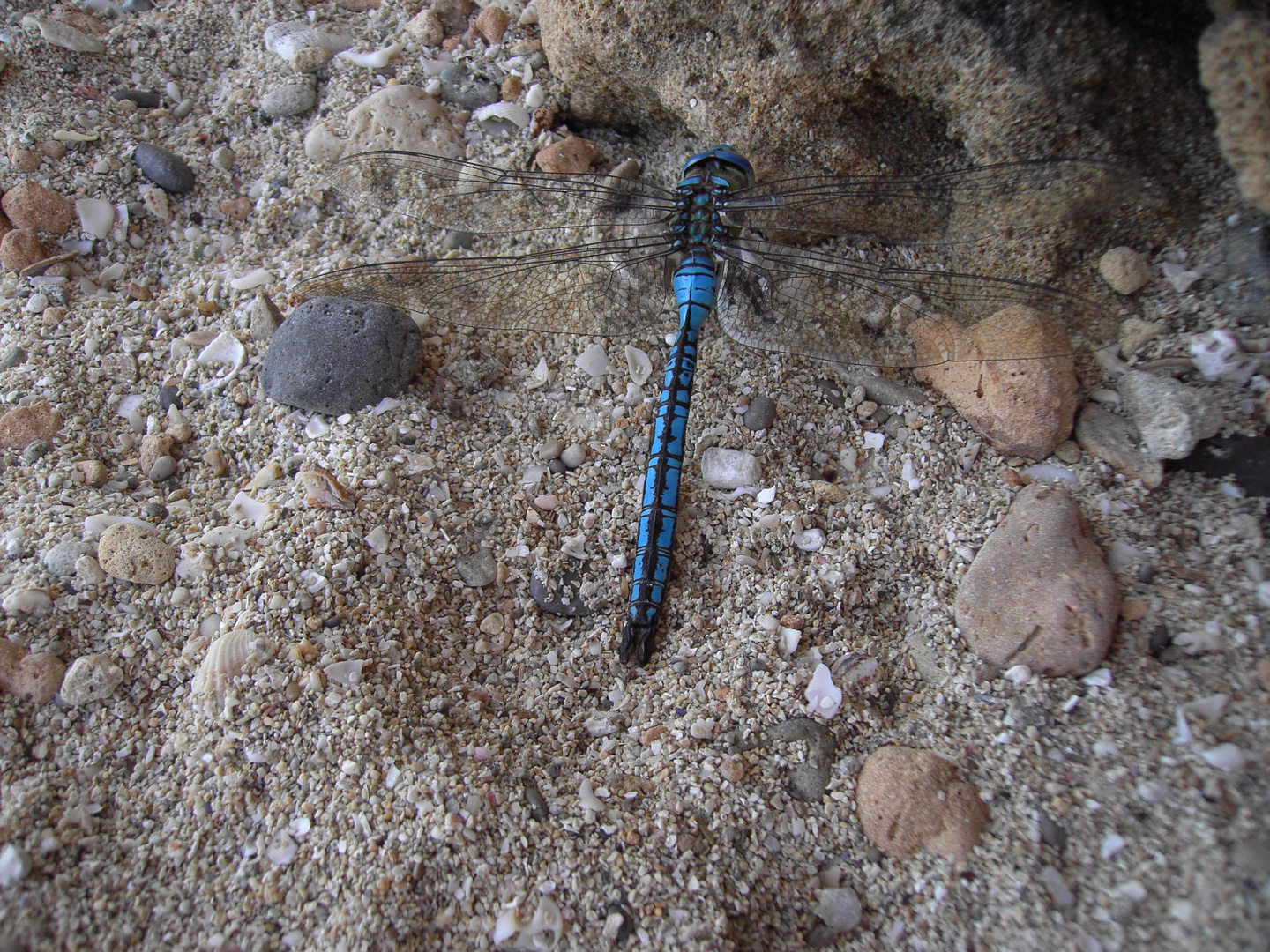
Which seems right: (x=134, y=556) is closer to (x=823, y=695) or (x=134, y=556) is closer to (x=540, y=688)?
(x=540, y=688)

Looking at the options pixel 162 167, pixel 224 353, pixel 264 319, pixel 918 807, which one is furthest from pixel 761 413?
pixel 162 167

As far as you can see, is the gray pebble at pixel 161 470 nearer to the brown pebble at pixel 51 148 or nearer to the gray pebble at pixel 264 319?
the gray pebble at pixel 264 319

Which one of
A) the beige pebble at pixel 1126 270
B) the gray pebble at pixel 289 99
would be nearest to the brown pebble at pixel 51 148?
the gray pebble at pixel 289 99

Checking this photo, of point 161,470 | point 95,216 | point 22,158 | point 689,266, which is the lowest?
point 161,470

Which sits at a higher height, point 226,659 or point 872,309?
point 872,309

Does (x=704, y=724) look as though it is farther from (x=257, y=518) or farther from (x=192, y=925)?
(x=257, y=518)

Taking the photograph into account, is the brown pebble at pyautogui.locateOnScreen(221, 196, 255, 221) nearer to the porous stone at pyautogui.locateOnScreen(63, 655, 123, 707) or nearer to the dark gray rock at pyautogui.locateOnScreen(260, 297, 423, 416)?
the dark gray rock at pyautogui.locateOnScreen(260, 297, 423, 416)

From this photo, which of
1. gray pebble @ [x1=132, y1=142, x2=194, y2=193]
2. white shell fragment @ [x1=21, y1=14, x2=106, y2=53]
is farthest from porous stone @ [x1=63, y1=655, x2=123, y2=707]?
white shell fragment @ [x1=21, y1=14, x2=106, y2=53]
